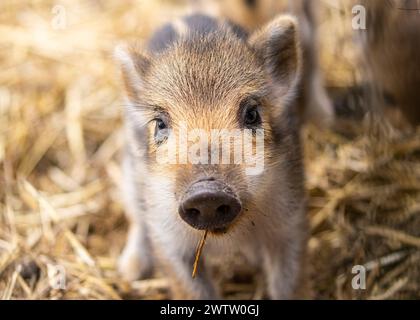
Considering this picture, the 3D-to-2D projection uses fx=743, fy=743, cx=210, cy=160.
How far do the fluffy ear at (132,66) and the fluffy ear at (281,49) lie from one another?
17.9 inches

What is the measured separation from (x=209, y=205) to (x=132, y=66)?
37.1 inches

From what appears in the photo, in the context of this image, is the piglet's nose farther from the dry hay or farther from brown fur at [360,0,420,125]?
brown fur at [360,0,420,125]

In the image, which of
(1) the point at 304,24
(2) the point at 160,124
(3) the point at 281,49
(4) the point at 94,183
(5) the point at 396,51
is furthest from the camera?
(1) the point at 304,24

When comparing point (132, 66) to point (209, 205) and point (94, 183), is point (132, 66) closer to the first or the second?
point (209, 205)

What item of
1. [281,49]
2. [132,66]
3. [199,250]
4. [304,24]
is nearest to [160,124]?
[132,66]

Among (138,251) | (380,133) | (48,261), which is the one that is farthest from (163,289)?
(380,133)

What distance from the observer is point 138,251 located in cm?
360

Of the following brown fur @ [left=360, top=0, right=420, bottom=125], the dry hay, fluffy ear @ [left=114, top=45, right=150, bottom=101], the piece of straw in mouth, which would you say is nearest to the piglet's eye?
fluffy ear @ [left=114, top=45, right=150, bottom=101]

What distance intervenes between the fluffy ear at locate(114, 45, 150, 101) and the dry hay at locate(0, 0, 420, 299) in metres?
0.89

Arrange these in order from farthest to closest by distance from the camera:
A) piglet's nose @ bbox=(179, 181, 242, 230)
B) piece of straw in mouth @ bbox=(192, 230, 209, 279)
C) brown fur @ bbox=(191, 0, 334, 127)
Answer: brown fur @ bbox=(191, 0, 334, 127)
piece of straw in mouth @ bbox=(192, 230, 209, 279)
piglet's nose @ bbox=(179, 181, 242, 230)

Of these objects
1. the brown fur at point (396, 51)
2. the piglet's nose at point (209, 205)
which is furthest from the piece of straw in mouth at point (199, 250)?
the brown fur at point (396, 51)

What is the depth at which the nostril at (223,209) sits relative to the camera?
7.84 feet

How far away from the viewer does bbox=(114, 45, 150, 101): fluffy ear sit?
304cm

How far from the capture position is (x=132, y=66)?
10.1ft
